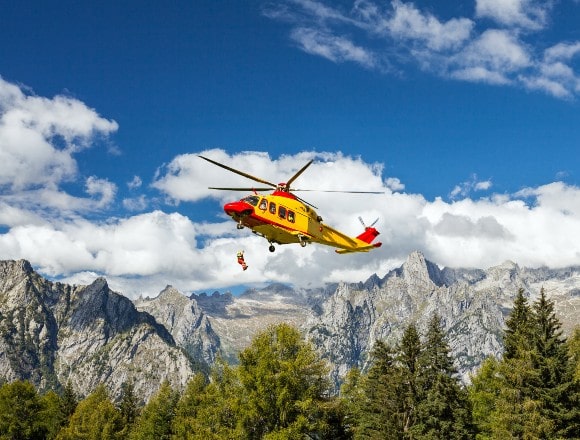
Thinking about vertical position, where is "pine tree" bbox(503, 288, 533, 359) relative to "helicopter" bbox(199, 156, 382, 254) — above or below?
below

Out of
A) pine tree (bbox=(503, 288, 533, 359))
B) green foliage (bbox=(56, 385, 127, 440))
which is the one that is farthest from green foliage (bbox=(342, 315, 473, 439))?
green foliage (bbox=(56, 385, 127, 440))

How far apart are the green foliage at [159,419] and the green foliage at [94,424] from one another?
10.7 ft

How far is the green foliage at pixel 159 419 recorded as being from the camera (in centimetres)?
6888

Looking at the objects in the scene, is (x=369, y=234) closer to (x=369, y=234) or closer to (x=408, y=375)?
(x=369, y=234)

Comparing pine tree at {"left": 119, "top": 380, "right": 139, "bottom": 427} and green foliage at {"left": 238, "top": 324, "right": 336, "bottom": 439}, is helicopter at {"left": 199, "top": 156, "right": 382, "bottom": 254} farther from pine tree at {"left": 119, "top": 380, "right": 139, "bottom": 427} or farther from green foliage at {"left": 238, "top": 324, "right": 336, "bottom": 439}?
pine tree at {"left": 119, "top": 380, "right": 139, "bottom": 427}

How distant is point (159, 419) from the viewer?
228ft

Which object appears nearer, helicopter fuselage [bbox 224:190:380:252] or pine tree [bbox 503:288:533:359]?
Answer: helicopter fuselage [bbox 224:190:380:252]

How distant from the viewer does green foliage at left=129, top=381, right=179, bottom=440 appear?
226ft

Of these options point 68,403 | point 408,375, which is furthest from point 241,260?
point 68,403

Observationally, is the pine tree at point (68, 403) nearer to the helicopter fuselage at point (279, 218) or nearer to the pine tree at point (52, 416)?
the pine tree at point (52, 416)

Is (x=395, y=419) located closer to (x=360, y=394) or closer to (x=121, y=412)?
(x=360, y=394)

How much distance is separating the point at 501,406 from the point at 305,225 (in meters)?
21.5

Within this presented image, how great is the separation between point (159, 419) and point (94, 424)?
1022 cm

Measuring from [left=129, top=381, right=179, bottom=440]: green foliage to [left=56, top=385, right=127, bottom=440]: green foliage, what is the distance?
3.26 meters
